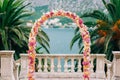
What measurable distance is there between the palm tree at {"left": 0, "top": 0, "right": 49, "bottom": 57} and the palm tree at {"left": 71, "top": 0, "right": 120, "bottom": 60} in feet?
8.27

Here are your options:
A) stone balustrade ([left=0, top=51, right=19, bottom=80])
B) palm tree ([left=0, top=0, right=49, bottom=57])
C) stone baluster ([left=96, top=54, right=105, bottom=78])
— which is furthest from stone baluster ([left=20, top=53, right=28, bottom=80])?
palm tree ([left=0, top=0, right=49, bottom=57])

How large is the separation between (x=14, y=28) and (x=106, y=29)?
436 centimetres

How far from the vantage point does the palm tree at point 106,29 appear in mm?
21250

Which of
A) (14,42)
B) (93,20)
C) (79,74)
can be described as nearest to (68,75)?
(79,74)

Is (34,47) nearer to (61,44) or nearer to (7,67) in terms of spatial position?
(7,67)

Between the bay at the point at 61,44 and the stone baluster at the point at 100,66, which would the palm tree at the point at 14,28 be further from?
the bay at the point at 61,44

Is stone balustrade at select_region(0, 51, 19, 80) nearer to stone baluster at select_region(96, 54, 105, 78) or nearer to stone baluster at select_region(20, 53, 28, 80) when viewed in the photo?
stone baluster at select_region(20, 53, 28, 80)

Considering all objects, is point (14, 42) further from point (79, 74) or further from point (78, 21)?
point (78, 21)

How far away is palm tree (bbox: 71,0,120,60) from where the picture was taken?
21.2 meters

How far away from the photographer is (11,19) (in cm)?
2123

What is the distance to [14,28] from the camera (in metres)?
21.0

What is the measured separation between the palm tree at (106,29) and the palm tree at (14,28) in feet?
8.27

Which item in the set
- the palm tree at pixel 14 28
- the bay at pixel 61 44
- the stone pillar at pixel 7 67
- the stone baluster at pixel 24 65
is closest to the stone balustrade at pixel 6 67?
the stone pillar at pixel 7 67

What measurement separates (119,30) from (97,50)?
5.73ft
